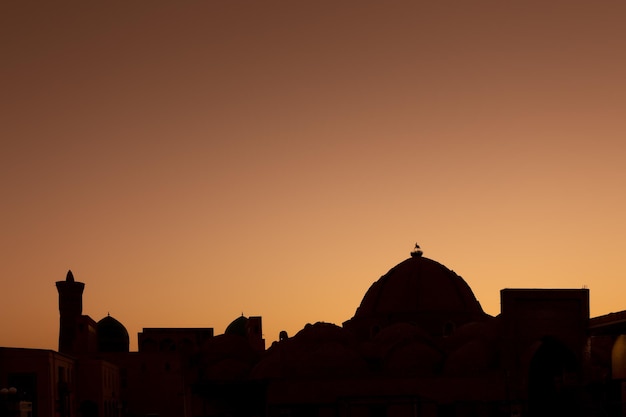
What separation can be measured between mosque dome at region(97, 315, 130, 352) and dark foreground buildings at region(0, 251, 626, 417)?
14.5 meters

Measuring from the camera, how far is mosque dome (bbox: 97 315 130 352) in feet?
239

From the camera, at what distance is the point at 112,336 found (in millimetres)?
73688

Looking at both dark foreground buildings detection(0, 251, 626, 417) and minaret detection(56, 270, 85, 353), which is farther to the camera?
minaret detection(56, 270, 85, 353)

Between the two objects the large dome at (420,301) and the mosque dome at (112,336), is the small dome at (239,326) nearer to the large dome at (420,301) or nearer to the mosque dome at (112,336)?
the mosque dome at (112,336)

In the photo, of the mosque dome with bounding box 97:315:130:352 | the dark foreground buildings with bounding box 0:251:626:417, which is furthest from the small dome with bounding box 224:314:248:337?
the dark foreground buildings with bounding box 0:251:626:417

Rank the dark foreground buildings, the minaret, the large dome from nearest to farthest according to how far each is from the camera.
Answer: the dark foreground buildings < the large dome < the minaret

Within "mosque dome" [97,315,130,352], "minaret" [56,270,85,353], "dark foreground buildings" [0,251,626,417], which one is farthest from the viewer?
"mosque dome" [97,315,130,352]

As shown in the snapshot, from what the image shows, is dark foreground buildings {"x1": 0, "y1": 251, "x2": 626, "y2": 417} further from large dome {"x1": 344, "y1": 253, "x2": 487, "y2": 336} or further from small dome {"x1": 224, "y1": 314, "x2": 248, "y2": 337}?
small dome {"x1": 224, "y1": 314, "x2": 248, "y2": 337}

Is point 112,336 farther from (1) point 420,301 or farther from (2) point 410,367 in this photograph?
(2) point 410,367

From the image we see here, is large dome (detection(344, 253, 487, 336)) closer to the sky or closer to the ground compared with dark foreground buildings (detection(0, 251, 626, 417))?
closer to the sky

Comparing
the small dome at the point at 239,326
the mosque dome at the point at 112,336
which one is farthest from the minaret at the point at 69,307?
the small dome at the point at 239,326

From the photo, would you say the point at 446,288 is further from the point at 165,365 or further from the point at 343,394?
the point at 165,365

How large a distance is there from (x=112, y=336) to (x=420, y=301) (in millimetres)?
27972

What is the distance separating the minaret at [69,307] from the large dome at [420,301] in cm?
1990
